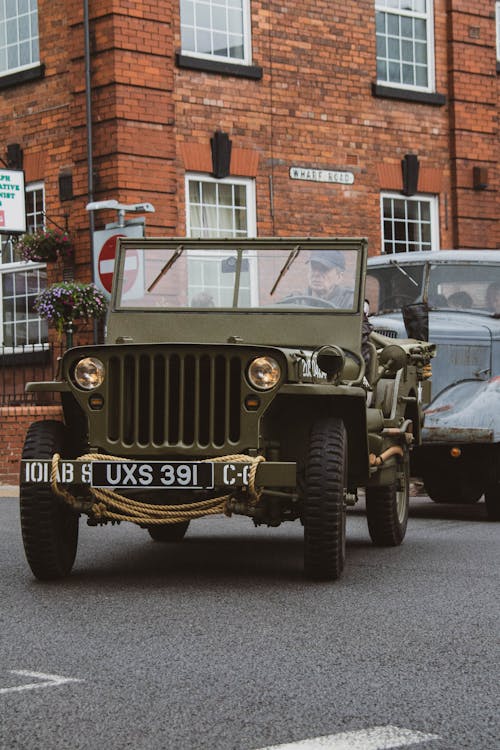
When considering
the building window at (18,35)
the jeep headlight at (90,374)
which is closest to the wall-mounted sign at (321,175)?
the building window at (18,35)

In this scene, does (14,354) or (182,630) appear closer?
(182,630)

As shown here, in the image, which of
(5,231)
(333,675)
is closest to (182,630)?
(333,675)

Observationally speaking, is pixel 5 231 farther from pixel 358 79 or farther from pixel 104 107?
pixel 358 79

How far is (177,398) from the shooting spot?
742 cm

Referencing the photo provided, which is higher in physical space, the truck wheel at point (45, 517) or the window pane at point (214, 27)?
the window pane at point (214, 27)

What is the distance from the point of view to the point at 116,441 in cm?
747

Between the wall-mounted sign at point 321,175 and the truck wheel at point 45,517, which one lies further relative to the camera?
the wall-mounted sign at point 321,175

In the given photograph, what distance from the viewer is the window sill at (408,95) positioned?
19578 mm

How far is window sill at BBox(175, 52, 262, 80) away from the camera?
1753 centimetres

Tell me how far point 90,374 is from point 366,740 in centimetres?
366

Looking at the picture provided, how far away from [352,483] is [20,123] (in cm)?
1115

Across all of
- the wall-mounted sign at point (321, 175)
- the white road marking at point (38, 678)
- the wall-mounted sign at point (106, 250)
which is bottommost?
the white road marking at point (38, 678)

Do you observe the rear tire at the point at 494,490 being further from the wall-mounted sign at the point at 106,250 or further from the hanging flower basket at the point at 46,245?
the hanging flower basket at the point at 46,245

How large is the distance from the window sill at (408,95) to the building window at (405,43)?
0.42 ft
